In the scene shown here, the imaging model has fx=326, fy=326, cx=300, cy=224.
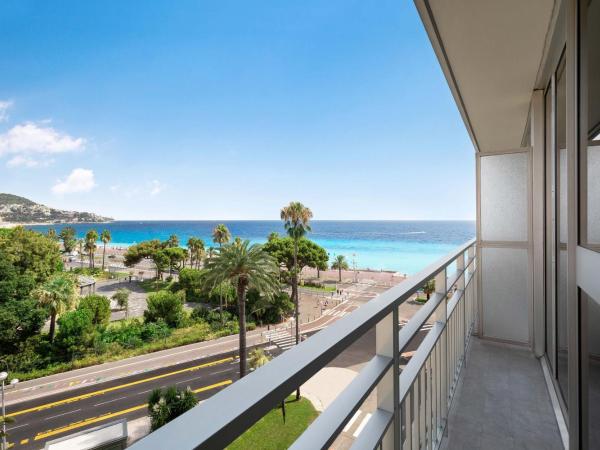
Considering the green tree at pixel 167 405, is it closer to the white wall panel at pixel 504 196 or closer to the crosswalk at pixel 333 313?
the white wall panel at pixel 504 196

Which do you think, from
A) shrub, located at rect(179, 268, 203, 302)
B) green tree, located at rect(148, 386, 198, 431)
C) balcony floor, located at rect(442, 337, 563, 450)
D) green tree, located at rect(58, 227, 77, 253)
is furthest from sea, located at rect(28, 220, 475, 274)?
balcony floor, located at rect(442, 337, 563, 450)

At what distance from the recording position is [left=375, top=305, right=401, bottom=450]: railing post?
2.68 ft

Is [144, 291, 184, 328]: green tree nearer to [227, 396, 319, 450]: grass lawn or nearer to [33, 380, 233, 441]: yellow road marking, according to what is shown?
[33, 380, 233, 441]: yellow road marking

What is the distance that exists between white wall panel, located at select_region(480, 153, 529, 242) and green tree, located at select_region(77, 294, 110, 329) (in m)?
19.9

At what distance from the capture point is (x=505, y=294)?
134 inches

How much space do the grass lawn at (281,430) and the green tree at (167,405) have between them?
2.04 metres

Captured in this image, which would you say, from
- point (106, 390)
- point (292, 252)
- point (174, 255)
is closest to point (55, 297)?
point (106, 390)

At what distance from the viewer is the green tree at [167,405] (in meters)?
10.3

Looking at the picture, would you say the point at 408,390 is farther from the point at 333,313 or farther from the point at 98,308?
the point at 333,313

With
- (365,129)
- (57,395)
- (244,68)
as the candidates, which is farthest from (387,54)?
(57,395)

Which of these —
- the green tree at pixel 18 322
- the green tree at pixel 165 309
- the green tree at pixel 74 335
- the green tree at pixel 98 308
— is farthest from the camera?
the green tree at pixel 165 309

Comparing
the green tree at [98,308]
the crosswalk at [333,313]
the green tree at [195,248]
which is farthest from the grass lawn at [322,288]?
the green tree at [98,308]

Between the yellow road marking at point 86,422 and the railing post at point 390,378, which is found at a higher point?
the railing post at point 390,378

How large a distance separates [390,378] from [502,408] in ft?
6.20
